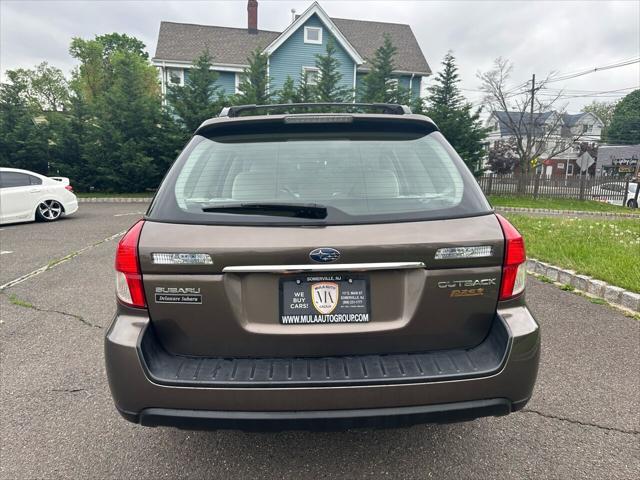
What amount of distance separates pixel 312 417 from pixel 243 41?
1143 inches

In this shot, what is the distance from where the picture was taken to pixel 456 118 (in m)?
20.9

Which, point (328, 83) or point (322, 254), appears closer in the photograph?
point (322, 254)

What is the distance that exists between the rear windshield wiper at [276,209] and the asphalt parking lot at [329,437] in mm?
1329

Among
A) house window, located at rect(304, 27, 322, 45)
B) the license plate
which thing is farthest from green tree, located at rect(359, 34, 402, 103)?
the license plate

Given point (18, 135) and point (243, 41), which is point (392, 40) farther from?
point (18, 135)

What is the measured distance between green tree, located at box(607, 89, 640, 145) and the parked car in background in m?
56.2

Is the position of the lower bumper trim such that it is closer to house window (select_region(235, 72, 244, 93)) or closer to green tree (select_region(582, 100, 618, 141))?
house window (select_region(235, 72, 244, 93))

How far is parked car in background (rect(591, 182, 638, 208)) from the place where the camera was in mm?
22422

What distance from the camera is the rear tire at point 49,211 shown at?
11.3 meters

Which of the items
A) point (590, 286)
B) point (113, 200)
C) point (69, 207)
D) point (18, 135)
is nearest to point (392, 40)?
point (113, 200)

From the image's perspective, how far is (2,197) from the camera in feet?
34.3

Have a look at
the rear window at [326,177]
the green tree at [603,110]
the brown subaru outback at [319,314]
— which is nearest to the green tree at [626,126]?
the green tree at [603,110]

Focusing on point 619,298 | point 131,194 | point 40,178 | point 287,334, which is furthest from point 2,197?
point 619,298

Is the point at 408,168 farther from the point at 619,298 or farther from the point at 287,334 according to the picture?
the point at 619,298
